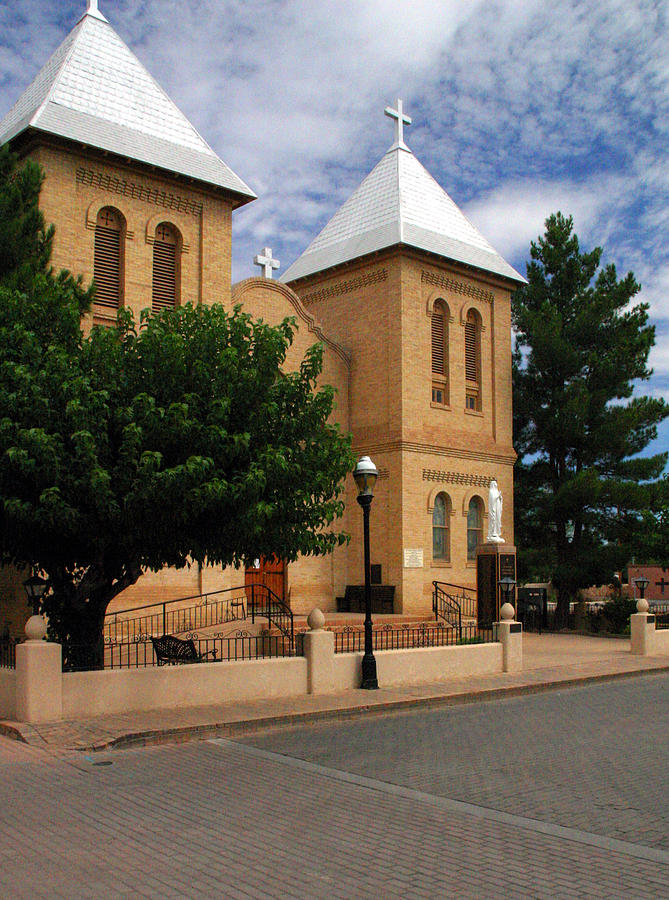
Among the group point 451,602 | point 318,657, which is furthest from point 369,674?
point 451,602

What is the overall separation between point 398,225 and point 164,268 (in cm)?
802

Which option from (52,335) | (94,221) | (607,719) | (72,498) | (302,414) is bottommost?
(607,719)

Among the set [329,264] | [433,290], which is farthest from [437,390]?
[329,264]

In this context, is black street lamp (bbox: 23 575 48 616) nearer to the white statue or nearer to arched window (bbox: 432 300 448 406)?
the white statue

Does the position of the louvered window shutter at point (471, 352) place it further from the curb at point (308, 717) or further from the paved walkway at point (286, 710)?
the curb at point (308, 717)

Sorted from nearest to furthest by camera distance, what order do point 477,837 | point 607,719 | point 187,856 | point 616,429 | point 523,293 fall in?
point 187,856
point 477,837
point 607,719
point 616,429
point 523,293

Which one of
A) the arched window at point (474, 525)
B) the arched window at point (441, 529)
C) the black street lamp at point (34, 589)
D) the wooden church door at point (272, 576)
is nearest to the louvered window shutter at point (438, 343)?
the arched window at point (441, 529)

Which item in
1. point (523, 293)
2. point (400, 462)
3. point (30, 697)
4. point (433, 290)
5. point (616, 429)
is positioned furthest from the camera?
point (523, 293)

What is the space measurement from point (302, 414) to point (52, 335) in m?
3.95

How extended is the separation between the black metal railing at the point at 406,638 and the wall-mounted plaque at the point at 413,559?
1.79m

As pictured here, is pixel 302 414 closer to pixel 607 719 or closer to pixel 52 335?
pixel 52 335

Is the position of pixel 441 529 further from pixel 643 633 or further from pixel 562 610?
pixel 562 610

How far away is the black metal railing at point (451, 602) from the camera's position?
25578 mm

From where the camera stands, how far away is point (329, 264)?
95.2 ft
